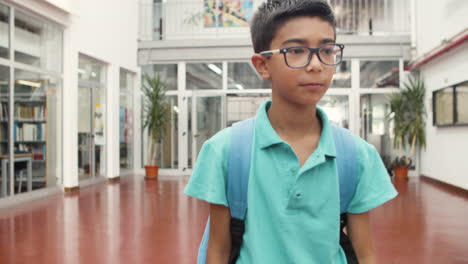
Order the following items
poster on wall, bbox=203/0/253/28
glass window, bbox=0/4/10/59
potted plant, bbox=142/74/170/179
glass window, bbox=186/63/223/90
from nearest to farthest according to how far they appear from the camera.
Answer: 1. glass window, bbox=0/4/10/59
2. potted plant, bbox=142/74/170/179
3. glass window, bbox=186/63/223/90
4. poster on wall, bbox=203/0/253/28

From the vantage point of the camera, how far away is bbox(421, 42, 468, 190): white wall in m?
6.58

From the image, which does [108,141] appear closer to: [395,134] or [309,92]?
[395,134]

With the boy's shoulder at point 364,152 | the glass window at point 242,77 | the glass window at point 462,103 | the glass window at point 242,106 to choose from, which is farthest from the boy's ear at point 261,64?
the glass window at point 242,77

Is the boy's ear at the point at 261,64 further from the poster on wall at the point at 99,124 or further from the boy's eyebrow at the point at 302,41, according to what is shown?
the poster on wall at the point at 99,124

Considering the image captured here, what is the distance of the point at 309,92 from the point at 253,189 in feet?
0.68

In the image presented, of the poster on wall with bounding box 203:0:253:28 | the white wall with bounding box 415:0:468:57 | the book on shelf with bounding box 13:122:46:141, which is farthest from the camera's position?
the poster on wall with bounding box 203:0:253:28

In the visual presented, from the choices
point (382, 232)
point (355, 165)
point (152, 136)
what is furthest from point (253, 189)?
point (152, 136)

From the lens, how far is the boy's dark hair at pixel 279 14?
0.75 m

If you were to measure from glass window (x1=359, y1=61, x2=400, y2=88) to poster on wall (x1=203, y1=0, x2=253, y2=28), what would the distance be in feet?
9.94

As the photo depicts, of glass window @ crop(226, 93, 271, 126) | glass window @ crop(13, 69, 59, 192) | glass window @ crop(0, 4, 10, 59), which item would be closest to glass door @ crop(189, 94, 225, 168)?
glass window @ crop(226, 93, 271, 126)

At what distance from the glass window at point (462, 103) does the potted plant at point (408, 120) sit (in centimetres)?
175

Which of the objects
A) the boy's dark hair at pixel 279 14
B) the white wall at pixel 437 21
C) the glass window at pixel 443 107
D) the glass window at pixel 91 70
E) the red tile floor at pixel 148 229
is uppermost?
the white wall at pixel 437 21

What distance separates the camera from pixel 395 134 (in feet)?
28.7

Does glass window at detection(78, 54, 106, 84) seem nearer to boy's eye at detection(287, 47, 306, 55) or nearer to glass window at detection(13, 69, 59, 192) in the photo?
glass window at detection(13, 69, 59, 192)
